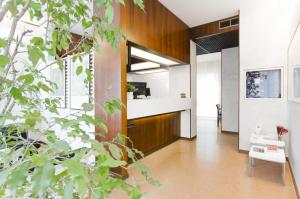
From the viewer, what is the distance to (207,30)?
4707 mm

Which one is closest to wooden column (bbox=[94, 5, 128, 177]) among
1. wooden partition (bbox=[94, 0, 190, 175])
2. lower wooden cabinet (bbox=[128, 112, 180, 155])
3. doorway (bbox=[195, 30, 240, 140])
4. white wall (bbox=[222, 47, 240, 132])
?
wooden partition (bbox=[94, 0, 190, 175])

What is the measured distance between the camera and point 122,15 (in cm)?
277

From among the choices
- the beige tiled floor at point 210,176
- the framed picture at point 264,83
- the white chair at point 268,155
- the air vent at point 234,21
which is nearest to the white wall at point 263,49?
the framed picture at point 264,83

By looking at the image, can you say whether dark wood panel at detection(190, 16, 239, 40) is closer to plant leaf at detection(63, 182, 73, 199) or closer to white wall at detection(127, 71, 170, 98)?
white wall at detection(127, 71, 170, 98)

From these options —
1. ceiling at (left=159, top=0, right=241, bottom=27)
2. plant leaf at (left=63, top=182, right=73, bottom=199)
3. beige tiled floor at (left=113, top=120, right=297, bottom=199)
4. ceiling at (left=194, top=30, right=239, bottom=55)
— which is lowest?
beige tiled floor at (left=113, top=120, right=297, bottom=199)

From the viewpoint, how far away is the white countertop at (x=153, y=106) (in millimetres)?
3066

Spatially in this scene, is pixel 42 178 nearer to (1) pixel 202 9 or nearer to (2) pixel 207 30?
(1) pixel 202 9

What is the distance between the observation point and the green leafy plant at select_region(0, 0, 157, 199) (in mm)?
366

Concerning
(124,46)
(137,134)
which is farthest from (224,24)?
(137,134)

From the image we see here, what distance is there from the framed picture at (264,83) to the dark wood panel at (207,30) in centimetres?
128

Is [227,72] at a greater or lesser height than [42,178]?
greater

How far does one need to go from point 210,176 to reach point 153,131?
161 cm

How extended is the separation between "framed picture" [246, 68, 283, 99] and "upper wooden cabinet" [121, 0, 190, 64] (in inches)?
67.1

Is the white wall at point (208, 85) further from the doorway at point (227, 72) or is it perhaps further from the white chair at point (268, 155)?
the white chair at point (268, 155)
